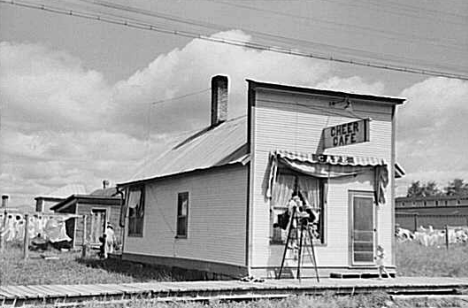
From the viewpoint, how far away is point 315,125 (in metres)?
14.8

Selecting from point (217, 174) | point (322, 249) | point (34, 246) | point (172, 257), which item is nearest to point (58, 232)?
point (34, 246)

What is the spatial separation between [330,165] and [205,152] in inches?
158

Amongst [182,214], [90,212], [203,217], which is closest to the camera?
[203,217]

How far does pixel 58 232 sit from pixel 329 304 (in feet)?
63.7

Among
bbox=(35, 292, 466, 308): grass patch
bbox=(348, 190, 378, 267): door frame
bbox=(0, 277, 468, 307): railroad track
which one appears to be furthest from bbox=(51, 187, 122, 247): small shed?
bbox=(35, 292, 466, 308): grass patch

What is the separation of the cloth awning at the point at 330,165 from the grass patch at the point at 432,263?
2814 millimetres

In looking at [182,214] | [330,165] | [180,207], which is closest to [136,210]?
[180,207]

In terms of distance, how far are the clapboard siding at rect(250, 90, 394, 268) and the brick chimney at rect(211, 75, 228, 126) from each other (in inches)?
264

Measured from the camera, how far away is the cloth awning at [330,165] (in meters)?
14.1

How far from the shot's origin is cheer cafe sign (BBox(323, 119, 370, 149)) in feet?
44.5

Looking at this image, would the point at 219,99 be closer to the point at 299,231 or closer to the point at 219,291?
the point at 299,231

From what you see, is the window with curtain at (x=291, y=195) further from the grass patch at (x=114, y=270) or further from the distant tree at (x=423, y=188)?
the distant tree at (x=423, y=188)

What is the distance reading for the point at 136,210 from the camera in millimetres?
20672

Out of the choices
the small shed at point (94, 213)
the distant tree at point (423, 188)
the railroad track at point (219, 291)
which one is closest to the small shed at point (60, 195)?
the small shed at point (94, 213)
